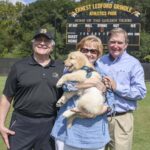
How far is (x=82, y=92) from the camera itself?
4.60m

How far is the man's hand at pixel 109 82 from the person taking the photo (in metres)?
4.78

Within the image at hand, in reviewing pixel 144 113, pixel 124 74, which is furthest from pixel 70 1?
pixel 124 74

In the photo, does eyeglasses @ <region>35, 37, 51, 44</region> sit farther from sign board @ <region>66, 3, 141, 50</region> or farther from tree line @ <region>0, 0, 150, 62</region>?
tree line @ <region>0, 0, 150, 62</region>

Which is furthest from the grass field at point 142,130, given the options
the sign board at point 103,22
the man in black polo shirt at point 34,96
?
the sign board at point 103,22

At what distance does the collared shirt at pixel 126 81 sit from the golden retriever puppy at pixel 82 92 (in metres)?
0.62

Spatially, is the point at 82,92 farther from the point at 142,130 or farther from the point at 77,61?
the point at 142,130

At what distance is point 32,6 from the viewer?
6944 centimetres

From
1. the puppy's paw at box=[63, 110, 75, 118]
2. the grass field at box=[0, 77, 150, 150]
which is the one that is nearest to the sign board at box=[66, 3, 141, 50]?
the grass field at box=[0, 77, 150, 150]

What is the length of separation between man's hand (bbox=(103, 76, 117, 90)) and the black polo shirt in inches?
18.8

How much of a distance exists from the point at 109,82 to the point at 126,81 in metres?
0.51

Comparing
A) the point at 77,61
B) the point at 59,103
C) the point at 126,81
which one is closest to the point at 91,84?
the point at 77,61

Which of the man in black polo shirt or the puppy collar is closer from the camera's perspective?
the puppy collar

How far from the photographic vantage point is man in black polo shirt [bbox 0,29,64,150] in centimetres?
489

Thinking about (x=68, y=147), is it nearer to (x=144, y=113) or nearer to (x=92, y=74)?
(x=92, y=74)
